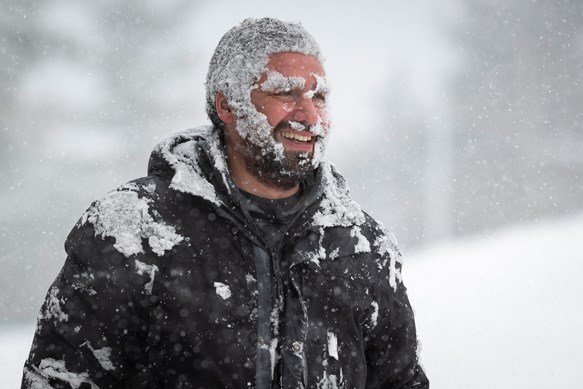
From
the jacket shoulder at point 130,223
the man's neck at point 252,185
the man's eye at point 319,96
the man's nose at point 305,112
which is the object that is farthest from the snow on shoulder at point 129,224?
the man's eye at point 319,96

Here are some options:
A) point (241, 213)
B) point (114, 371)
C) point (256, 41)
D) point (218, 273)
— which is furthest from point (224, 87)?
point (114, 371)

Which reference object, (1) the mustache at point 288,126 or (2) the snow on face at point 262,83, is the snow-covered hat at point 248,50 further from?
(1) the mustache at point 288,126

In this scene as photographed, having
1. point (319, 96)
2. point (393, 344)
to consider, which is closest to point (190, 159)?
point (319, 96)

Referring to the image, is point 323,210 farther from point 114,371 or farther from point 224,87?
point 114,371

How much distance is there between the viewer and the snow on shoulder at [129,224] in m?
2.29

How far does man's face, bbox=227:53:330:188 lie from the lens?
262cm

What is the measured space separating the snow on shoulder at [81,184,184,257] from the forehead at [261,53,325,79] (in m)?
0.82

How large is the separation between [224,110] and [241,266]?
832 mm

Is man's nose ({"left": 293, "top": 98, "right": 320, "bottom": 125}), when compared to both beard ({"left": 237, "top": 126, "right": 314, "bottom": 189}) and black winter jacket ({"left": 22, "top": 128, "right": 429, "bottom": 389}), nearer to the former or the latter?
A: beard ({"left": 237, "top": 126, "right": 314, "bottom": 189})

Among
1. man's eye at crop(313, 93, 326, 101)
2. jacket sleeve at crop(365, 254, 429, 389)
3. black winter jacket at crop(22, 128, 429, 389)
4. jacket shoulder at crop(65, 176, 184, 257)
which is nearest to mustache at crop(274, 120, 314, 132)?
man's eye at crop(313, 93, 326, 101)

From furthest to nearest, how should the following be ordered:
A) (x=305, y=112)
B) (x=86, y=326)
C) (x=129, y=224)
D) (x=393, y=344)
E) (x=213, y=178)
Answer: (x=393, y=344), (x=305, y=112), (x=213, y=178), (x=129, y=224), (x=86, y=326)

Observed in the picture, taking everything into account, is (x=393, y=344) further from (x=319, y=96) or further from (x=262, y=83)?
(x=262, y=83)

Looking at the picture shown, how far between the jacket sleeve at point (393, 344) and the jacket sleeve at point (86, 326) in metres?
1.10

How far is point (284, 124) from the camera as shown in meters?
2.65
